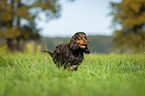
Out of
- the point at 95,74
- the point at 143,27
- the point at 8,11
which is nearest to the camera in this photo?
the point at 95,74

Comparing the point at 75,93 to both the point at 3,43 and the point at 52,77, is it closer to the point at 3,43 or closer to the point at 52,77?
the point at 52,77

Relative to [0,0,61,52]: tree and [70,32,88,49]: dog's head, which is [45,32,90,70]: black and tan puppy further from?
[0,0,61,52]: tree

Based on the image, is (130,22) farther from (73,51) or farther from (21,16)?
(73,51)

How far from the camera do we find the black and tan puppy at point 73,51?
3468 millimetres

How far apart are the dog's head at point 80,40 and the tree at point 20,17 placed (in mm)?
11376

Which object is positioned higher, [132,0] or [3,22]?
[132,0]

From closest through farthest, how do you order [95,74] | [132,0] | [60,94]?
[60,94] < [95,74] < [132,0]

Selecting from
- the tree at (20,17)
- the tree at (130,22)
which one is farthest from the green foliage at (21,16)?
the tree at (130,22)

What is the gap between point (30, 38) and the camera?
15680mm

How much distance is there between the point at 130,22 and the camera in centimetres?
1770

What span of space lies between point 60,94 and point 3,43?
1490 centimetres

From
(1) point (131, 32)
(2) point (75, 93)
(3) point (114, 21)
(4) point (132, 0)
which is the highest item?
(4) point (132, 0)

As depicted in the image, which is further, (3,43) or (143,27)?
(143,27)

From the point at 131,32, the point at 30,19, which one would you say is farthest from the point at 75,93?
the point at 131,32
